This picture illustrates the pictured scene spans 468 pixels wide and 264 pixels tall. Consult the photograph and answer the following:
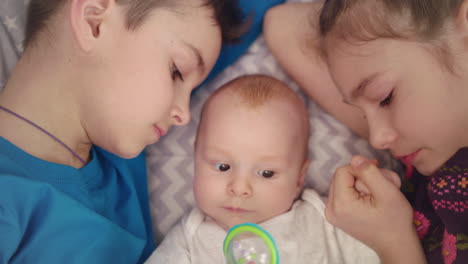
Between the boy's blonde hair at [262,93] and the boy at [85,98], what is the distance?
0.14 metres

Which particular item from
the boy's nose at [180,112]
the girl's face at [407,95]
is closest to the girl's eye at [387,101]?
the girl's face at [407,95]

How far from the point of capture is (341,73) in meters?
1.21

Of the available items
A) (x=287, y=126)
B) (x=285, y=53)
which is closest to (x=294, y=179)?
(x=287, y=126)

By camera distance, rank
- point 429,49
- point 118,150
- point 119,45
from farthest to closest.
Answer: point 118,150
point 119,45
point 429,49

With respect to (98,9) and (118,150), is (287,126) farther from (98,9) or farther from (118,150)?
(98,9)

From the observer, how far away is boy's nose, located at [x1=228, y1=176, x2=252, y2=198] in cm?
124

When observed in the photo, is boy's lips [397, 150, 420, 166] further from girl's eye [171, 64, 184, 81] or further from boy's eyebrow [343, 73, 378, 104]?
girl's eye [171, 64, 184, 81]

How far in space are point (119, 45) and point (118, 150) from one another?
0.32m

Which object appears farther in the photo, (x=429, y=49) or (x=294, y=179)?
(x=294, y=179)

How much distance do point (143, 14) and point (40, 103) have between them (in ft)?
1.27

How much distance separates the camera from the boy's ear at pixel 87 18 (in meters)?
1.13

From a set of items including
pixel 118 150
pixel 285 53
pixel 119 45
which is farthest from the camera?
pixel 285 53

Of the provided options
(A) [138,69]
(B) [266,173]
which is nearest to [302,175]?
(B) [266,173]

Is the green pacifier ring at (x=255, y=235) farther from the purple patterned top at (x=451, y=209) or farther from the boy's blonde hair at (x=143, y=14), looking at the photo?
the boy's blonde hair at (x=143, y=14)
